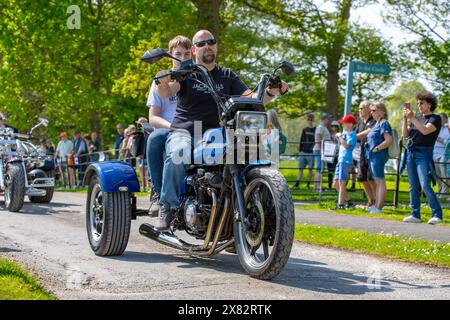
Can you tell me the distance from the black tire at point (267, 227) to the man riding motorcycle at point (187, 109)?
33.3 inches

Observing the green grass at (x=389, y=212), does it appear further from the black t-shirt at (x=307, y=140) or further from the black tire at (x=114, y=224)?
the black tire at (x=114, y=224)

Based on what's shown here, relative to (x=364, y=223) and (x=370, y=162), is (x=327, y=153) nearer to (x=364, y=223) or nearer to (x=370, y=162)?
(x=370, y=162)

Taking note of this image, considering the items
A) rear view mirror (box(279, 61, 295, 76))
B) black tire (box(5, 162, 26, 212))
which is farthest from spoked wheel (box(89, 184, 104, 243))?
black tire (box(5, 162, 26, 212))

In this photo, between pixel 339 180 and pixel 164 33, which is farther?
pixel 164 33

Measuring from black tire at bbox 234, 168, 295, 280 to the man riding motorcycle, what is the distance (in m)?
0.85

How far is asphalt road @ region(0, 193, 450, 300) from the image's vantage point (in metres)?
5.82

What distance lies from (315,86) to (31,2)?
40.0 ft

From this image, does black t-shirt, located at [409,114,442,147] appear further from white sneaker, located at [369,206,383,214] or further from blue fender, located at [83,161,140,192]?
blue fender, located at [83,161,140,192]

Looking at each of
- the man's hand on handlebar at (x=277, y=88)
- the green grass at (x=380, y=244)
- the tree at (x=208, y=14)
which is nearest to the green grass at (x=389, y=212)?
the green grass at (x=380, y=244)

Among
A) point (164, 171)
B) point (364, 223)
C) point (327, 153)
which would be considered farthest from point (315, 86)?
point (164, 171)

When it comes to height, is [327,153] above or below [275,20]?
below

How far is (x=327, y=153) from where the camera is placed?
15.3m

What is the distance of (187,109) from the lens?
734 centimetres

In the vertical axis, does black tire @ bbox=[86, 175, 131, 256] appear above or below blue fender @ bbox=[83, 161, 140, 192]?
below
